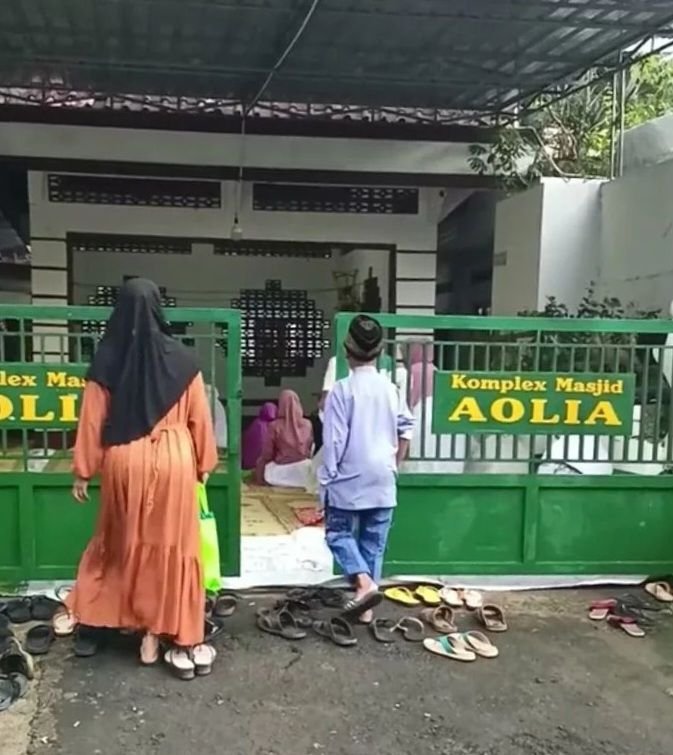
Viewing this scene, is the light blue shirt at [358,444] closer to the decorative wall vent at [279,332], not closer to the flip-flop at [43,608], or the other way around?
the flip-flop at [43,608]

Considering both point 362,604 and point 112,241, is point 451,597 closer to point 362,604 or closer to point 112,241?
point 362,604

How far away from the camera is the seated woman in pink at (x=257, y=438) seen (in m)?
7.51

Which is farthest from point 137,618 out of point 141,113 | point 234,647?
point 141,113

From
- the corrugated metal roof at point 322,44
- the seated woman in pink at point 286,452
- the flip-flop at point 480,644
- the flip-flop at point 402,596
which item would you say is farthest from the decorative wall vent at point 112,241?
the flip-flop at point 480,644

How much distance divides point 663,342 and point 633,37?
231 centimetres

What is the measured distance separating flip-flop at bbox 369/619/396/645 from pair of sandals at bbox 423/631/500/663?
0.15 metres

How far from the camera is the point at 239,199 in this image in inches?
358

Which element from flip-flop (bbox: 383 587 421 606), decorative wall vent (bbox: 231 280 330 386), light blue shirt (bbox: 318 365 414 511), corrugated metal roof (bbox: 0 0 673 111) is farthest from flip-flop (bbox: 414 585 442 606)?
decorative wall vent (bbox: 231 280 330 386)

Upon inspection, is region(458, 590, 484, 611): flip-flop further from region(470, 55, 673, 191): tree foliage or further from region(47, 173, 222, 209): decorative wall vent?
region(47, 173, 222, 209): decorative wall vent

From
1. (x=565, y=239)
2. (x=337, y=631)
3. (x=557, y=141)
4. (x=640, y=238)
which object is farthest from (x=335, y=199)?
(x=337, y=631)

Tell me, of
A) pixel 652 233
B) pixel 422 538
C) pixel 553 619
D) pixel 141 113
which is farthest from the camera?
pixel 141 113

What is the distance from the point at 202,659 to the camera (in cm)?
341

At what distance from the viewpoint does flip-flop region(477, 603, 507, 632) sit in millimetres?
3920

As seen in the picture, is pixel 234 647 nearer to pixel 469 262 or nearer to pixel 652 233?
pixel 652 233
